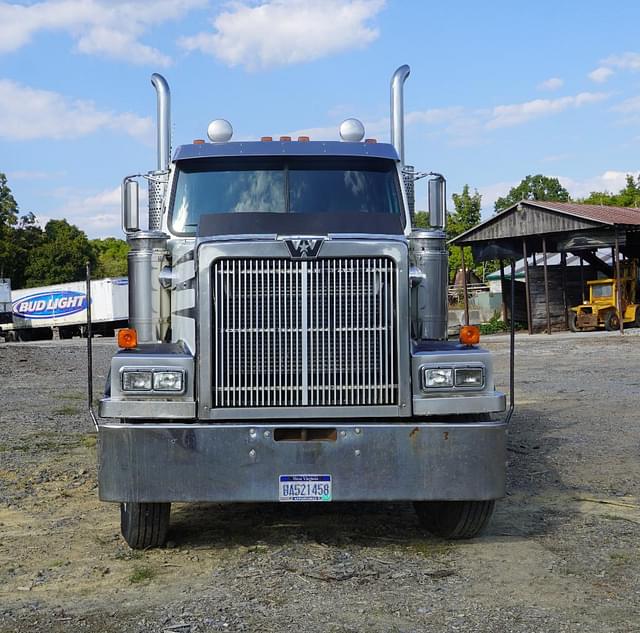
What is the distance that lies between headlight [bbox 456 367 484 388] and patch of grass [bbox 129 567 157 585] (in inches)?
83.9

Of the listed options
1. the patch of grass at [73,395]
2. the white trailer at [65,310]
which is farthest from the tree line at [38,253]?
the patch of grass at [73,395]

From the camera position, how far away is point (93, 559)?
5.54 m

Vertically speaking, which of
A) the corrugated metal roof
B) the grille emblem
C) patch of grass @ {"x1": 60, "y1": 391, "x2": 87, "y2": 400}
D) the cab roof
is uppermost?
the corrugated metal roof

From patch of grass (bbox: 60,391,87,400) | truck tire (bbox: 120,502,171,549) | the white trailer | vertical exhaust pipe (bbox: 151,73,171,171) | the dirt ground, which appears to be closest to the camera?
the dirt ground

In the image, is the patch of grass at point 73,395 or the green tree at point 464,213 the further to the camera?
the green tree at point 464,213

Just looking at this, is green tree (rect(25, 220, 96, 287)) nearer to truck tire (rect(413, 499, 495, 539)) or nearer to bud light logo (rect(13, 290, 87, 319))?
bud light logo (rect(13, 290, 87, 319))

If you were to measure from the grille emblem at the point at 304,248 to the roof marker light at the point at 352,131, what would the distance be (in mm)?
2473

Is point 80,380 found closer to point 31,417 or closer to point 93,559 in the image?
point 31,417

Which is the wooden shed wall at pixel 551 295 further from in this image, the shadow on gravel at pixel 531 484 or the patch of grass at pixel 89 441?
the patch of grass at pixel 89 441

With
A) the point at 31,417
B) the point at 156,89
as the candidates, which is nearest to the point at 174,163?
the point at 156,89

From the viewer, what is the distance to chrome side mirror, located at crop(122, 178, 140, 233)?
6845 mm

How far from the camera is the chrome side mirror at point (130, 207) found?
6.84 m

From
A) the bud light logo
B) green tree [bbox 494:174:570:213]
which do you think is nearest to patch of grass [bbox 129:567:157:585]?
the bud light logo

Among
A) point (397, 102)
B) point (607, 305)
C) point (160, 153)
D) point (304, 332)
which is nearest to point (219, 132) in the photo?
point (160, 153)
